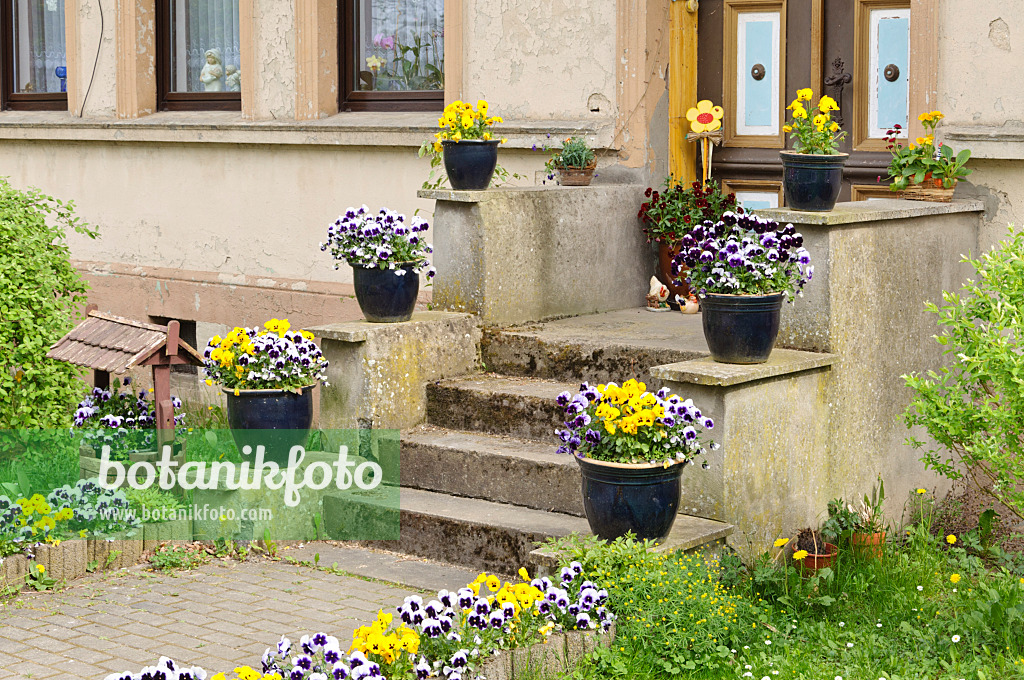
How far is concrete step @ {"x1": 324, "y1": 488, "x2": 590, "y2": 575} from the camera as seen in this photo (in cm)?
573

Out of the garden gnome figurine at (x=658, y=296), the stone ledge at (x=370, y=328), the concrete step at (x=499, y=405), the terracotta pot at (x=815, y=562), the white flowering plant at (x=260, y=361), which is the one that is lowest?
the terracotta pot at (x=815, y=562)

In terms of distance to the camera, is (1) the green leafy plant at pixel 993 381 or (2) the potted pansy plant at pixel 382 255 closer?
(1) the green leafy plant at pixel 993 381

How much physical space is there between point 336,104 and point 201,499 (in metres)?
4.08

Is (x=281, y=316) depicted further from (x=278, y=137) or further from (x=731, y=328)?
(x=731, y=328)

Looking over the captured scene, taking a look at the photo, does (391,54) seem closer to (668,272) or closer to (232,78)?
(232,78)

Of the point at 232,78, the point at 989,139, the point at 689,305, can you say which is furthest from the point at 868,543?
the point at 232,78

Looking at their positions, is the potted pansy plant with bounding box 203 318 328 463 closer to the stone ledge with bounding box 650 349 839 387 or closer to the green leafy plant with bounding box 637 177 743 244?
the stone ledge with bounding box 650 349 839 387

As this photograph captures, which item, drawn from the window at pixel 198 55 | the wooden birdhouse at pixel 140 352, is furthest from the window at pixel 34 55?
the wooden birdhouse at pixel 140 352

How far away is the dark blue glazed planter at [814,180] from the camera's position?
591 centimetres

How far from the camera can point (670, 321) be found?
756cm

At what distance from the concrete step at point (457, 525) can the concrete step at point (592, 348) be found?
3.09 ft

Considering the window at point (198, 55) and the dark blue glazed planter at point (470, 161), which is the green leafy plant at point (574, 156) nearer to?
the dark blue glazed planter at point (470, 161)

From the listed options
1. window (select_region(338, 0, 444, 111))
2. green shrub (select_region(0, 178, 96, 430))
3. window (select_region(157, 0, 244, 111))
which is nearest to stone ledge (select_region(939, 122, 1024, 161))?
window (select_region(338, 0, 444, 111))

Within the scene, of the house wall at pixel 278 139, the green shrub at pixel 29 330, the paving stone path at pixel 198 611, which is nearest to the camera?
the paving stone path at pixel 198 611
